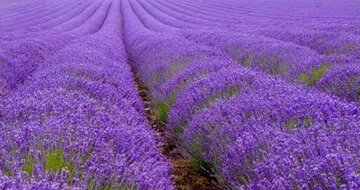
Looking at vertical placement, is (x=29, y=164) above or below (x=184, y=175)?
above

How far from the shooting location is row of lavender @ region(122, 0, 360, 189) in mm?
2061

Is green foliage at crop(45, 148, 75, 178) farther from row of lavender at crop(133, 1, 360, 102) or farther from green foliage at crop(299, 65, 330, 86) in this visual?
green foliage at crop(299, 65, 330, 86)

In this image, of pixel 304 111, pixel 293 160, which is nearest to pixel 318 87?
pixel 304 111

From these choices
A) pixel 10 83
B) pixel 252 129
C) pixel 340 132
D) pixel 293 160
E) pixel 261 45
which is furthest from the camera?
pixel 261 45

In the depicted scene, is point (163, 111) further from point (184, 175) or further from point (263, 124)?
point (263, 124)

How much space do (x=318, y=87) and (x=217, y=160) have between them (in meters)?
1.71

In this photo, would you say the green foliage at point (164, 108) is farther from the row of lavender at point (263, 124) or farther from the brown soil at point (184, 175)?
the brown soil at point (184, 175)

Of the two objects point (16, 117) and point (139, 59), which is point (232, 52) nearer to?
point (139, 59)

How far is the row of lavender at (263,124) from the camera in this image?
2.06 meters

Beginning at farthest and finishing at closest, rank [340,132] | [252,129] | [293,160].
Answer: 1. [252,129]
2. [340,132]
3. [293,160]

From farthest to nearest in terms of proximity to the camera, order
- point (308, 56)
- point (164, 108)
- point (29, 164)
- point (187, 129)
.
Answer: point (308, 56)
point (164, 108)
point (187, 129)
point (29, 164)

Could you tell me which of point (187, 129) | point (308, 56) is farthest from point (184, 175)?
point (308, 56)

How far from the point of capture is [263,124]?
118 inches

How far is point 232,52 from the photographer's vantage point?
7.39 metres
